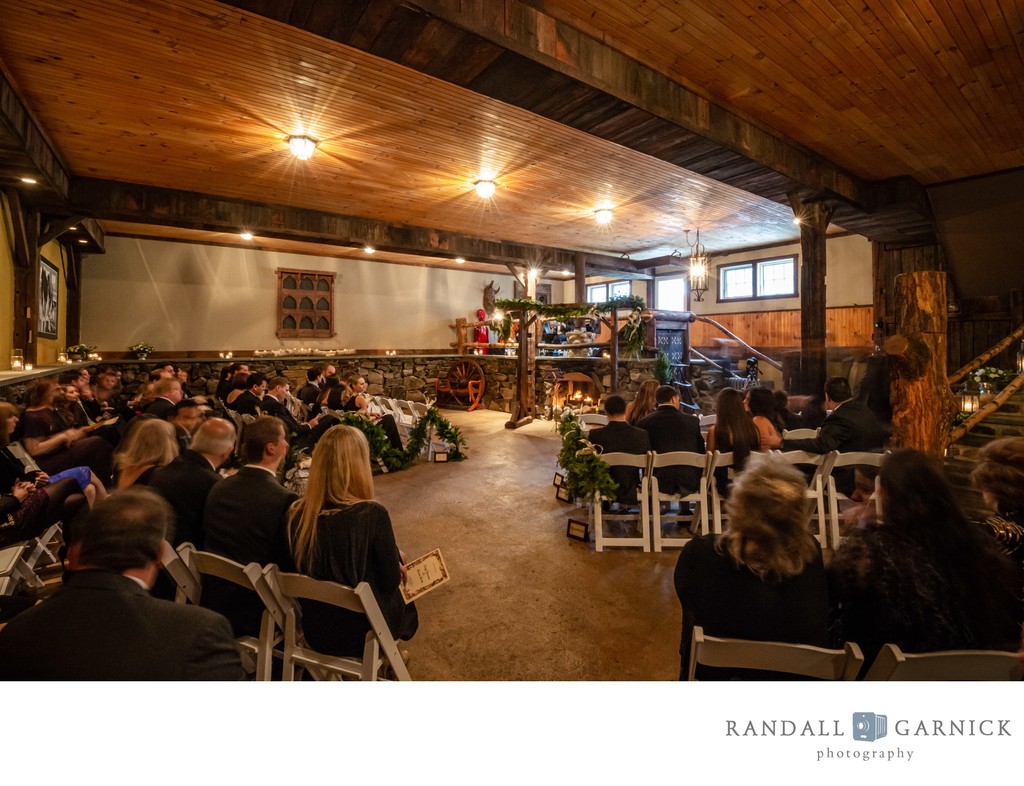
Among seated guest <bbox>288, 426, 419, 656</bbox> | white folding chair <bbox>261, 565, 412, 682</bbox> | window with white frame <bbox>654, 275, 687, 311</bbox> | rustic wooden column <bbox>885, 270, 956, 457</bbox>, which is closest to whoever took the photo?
white folding chair <bbox>261, 565, 412, 682</bbox>

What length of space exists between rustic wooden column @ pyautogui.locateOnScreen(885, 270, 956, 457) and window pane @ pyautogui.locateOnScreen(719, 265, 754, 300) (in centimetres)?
870

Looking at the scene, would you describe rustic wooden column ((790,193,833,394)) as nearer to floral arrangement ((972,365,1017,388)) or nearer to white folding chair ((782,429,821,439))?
white folding chair ((782,429,821,439))

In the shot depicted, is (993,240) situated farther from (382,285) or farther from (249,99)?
(382,285)

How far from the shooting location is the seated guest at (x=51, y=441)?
3.27 m

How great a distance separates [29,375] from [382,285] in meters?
8.16

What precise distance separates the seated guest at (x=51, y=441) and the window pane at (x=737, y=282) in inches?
442

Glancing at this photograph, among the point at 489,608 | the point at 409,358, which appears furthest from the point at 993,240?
the point at 409,358

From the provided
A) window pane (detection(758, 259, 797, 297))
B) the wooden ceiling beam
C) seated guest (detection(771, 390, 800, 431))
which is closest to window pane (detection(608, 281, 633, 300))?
window pane (detection(758, 259, 797, 297))

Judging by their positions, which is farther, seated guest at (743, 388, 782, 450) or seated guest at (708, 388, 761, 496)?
seated guest at (743, 388, 782, 450)

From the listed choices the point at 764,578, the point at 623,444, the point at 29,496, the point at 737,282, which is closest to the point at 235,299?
the point at 29,496

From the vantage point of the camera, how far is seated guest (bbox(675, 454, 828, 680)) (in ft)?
4.50

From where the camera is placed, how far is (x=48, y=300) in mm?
6551

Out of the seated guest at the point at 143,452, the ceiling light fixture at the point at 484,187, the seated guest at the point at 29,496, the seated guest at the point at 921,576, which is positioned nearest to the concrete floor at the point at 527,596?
the seated guest at the point at 921,576

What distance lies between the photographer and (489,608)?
8.50ft
